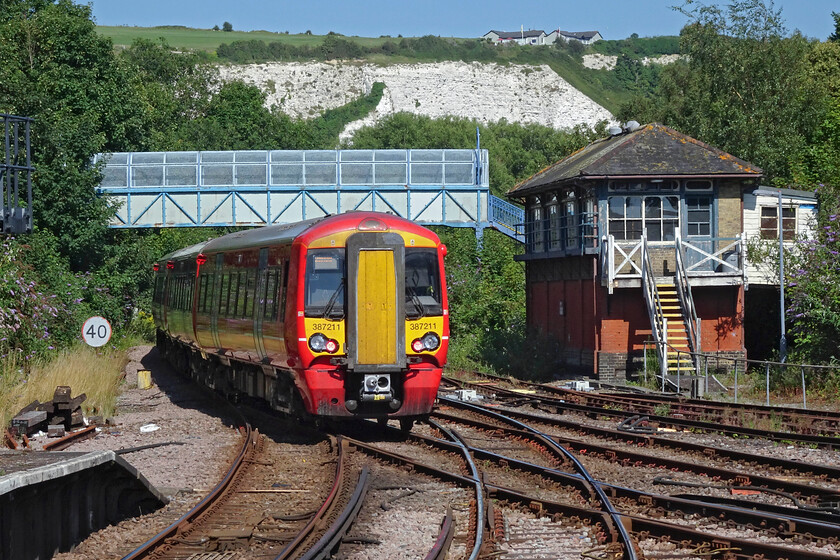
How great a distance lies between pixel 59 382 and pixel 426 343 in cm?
800

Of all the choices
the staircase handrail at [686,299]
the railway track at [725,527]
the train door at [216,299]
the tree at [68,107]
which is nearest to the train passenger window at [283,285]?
the train door at [216,299]

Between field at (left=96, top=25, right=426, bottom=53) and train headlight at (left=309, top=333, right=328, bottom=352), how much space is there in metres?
127

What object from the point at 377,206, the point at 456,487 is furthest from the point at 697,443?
the point at 377,206

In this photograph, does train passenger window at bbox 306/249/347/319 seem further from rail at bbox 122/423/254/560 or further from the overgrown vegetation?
the overgrown vegetation

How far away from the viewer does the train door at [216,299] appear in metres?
19.9

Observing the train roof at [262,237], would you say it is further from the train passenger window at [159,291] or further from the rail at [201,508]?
the train passenger window at [159,291]

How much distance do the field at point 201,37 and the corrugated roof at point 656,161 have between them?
11473cm

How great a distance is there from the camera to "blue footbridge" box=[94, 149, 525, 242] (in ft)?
139

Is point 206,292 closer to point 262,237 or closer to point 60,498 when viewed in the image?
point 262,237

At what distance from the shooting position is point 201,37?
160250 mm

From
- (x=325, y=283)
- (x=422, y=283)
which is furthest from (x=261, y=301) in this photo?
(x=422, y=283)

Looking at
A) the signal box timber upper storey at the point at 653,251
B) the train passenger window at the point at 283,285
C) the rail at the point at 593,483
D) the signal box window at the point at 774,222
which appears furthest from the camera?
the signal box window at the point at 774,222

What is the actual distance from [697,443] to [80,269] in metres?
28.6

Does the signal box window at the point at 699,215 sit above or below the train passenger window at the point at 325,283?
above
